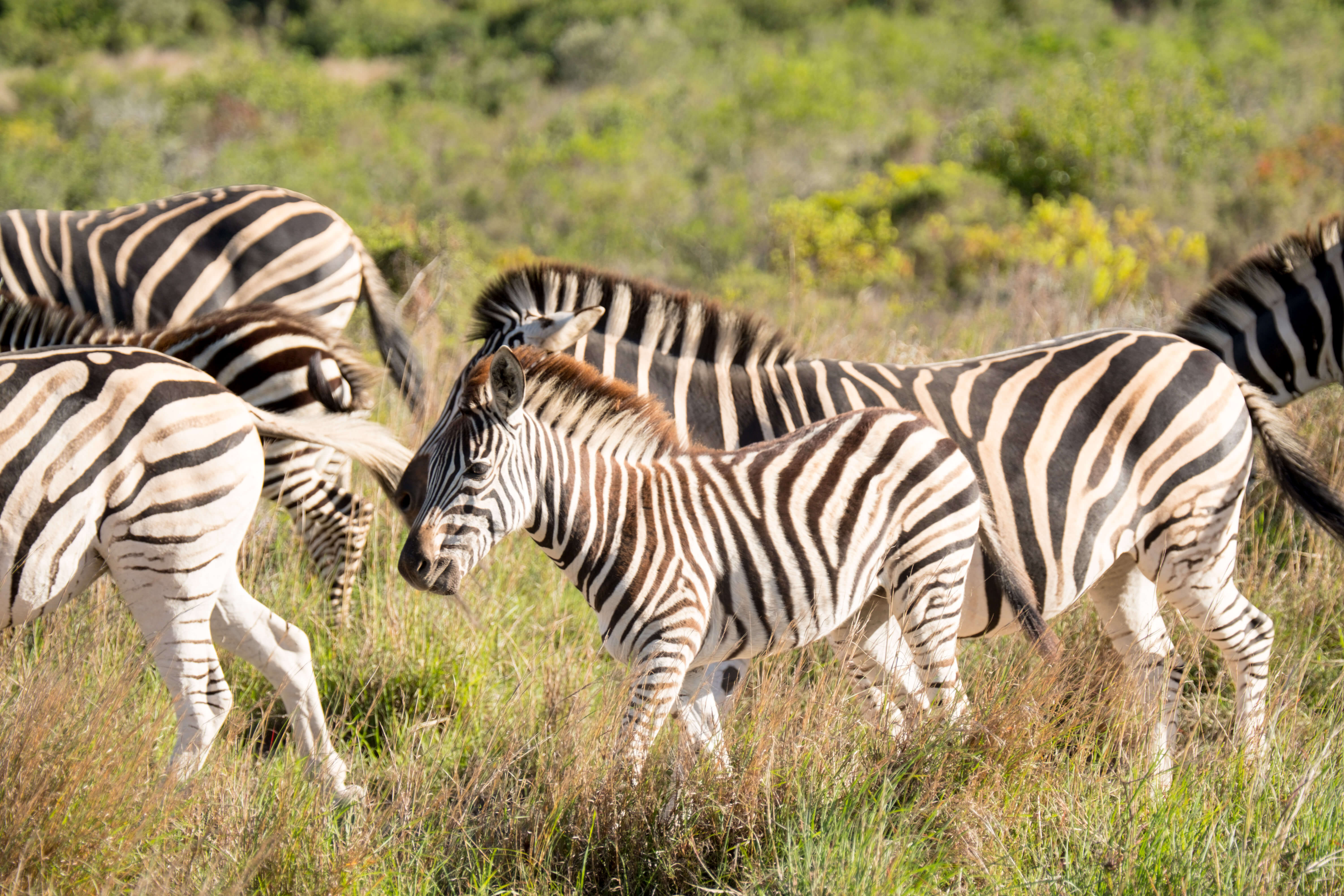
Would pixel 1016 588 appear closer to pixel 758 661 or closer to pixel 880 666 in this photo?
pixel 880 666

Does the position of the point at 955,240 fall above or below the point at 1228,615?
below

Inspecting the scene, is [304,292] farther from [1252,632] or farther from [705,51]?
[705,51]

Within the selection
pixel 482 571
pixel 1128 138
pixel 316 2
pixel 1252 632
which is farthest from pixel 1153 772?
pixel 316 2

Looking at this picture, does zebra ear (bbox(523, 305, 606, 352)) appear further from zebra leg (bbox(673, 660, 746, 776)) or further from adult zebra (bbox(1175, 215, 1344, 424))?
adult zebra (bbox(1175, 215, 1344, 424))

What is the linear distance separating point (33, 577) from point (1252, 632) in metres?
4.11

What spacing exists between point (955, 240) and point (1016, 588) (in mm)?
11475

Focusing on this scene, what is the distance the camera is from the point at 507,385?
9.87 ft

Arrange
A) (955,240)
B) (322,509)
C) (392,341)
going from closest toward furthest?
(322,509)
(392,341)
(955,240)

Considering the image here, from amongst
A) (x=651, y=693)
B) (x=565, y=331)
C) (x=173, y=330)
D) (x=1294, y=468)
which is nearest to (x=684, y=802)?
(x=651, y=693)

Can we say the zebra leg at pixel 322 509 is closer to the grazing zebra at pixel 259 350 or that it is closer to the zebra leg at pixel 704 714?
the grazing zebra at pixel 259 350

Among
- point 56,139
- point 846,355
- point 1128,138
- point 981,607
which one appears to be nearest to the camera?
point 981,607

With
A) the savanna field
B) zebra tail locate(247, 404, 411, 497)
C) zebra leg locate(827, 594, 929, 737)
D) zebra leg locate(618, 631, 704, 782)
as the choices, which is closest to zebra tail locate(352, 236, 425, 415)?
the savanna field

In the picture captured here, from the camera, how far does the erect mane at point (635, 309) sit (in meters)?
4.10

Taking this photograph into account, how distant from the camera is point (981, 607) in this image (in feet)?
11.9
